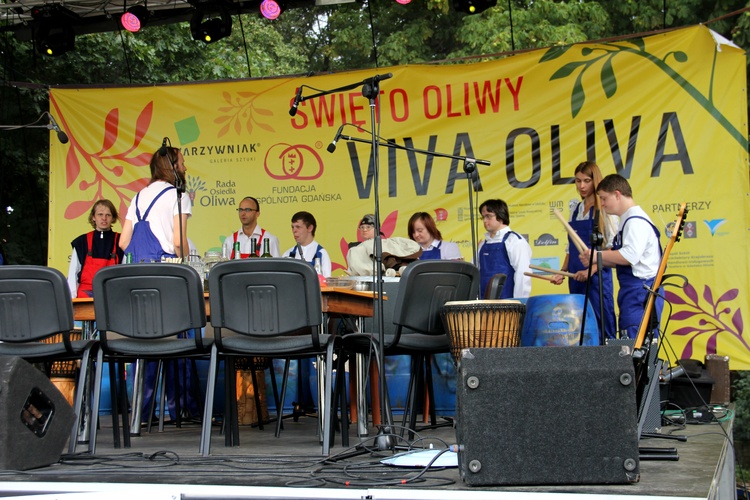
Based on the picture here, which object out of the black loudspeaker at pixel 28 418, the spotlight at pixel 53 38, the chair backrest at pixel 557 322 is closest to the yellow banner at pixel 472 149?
the spotlight at pixel 53 38

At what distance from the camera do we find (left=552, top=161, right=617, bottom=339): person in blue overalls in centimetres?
675

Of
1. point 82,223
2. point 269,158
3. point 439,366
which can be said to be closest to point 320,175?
point 269,158

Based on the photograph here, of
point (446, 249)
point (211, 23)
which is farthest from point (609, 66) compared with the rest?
point (211, 23)

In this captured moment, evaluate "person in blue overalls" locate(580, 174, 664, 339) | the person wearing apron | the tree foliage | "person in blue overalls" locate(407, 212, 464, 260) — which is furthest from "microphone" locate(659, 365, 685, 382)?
the tree foliage

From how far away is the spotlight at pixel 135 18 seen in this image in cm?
880

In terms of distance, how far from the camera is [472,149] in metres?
8.54

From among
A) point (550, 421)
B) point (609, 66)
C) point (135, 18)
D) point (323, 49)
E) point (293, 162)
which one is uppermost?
point (323, 49)

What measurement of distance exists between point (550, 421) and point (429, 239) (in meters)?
5.30

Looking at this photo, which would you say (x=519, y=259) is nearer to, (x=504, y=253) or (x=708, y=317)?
(x=504, y=253)

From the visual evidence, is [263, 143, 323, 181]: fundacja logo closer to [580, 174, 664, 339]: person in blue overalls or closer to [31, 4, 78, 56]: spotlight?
[31, 4, 78, 56]: spotlight

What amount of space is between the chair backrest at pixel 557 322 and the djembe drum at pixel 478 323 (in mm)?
1150

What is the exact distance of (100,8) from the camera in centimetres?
916

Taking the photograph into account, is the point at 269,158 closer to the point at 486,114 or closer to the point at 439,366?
the point at 486,114

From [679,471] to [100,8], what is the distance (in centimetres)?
764
